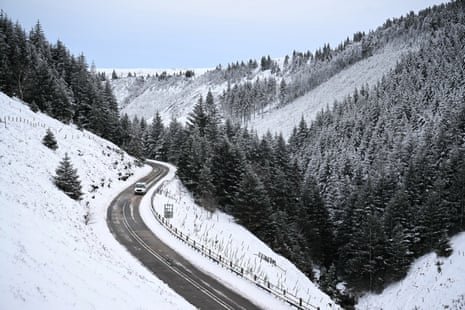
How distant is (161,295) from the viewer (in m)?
14.6

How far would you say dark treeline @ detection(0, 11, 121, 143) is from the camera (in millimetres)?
49812

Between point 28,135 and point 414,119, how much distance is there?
78343mm

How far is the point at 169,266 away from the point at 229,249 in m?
10.1

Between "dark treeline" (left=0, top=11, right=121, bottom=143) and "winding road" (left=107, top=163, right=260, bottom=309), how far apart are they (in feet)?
91.4

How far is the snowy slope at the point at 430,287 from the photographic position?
31500 mm

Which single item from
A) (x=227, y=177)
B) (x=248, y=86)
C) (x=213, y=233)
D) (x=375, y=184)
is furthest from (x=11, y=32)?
(x=248, y=86)

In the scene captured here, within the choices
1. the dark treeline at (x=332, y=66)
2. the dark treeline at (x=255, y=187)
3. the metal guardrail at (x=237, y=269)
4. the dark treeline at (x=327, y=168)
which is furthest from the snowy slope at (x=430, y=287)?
the dark treeline at (x=332, y=66)

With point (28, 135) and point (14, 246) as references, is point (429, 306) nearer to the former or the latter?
point (14, 246)

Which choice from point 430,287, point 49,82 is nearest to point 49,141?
point 49,82

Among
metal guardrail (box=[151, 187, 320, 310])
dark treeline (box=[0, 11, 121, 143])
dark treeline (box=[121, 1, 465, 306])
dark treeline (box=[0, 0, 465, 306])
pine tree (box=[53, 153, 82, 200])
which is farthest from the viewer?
dark treeline (box=[0, 11, 121, 143])

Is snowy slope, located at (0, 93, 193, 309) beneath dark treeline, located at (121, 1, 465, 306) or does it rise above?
above

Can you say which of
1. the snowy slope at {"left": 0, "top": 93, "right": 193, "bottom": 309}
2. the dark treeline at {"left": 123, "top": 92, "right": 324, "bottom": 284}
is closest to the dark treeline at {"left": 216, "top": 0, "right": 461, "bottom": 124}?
the dark treeline at {"left": 123, "top": 92, "right": 324, "bottom": 284}

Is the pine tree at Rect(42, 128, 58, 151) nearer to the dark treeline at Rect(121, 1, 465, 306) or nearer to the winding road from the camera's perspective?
the winding road

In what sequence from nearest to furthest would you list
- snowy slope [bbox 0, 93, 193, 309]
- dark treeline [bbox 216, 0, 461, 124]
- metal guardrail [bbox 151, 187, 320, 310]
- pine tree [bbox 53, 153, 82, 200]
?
1. snowy slope [bbox 0, 93, 193, 309]
2. metal guardrail [bbox 151, 187, 320, 310]
3. pine tree [bbox 53, 153, 82, 200]
4. dark treeline [bbox 216, 0, 461, 124]
